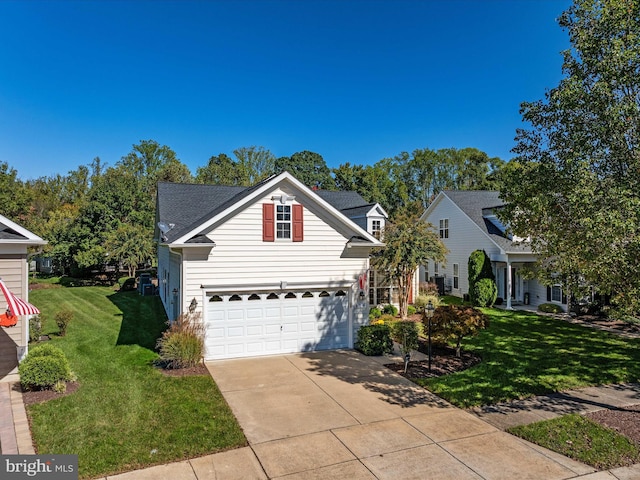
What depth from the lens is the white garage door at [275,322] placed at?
1347 centimetres

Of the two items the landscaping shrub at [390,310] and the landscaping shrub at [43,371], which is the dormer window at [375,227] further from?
the landscaping shrub at [43,371]

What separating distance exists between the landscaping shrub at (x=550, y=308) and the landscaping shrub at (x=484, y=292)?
2436 millimetres

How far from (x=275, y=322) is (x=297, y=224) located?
3.38m

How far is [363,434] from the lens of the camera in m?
8.38

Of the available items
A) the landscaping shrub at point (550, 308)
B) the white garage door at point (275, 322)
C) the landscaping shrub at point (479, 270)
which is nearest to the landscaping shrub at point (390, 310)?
the landscaping shrub at point (479, 270)

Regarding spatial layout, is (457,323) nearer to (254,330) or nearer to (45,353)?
(254,330)

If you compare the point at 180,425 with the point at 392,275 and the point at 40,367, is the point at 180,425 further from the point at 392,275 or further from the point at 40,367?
the point at 392,275

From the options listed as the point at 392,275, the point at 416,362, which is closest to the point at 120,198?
the point at 392,275

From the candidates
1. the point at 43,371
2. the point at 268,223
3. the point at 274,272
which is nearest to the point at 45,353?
the point at 43,371

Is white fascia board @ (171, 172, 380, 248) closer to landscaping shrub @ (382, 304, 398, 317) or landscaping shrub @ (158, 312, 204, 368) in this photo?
landscaping shrub @ (158, 312, 204, 368)

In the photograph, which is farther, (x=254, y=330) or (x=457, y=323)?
(x=254, y=330)

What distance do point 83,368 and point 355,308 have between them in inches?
339

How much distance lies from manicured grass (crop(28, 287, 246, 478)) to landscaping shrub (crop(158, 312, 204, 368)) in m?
0.57

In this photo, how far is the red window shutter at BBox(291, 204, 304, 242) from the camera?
14.2 meters
